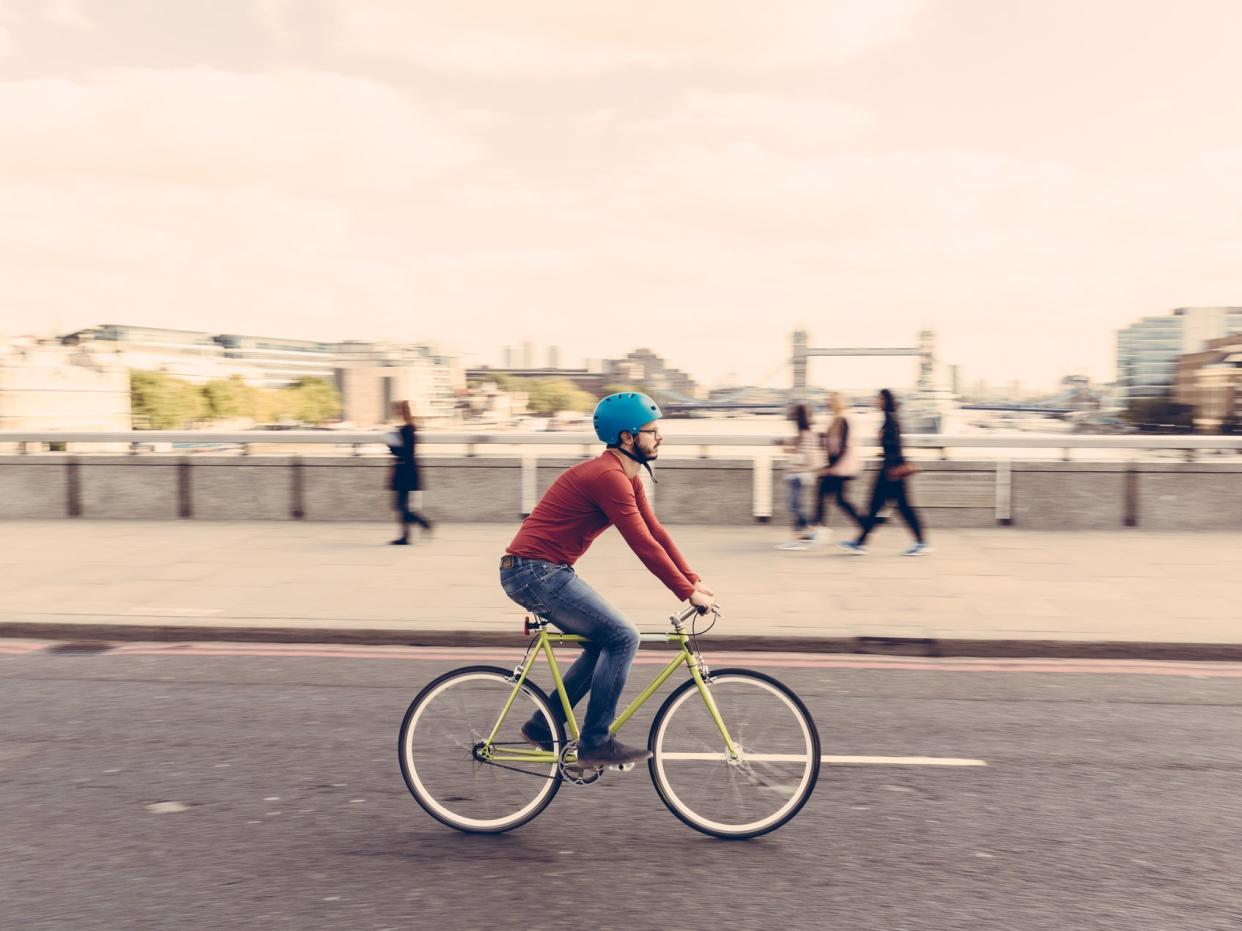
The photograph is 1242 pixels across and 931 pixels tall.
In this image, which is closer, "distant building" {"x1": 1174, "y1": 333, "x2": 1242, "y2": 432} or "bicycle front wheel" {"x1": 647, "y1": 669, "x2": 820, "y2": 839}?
"bicycle front wheel" {"x1": 647, "y1": 669, "x2": 820, "y2": 839}

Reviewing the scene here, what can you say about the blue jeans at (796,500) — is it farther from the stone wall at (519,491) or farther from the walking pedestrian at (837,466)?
the stone wall at (519,491)

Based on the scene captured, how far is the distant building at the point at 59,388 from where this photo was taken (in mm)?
106812

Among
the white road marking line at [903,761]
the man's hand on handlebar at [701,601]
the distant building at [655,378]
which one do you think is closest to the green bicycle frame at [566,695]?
the man's hand on handlebar at [701,601]

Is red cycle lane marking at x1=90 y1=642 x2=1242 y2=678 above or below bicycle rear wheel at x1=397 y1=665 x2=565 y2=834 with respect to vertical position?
below

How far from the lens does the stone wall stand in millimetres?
12422

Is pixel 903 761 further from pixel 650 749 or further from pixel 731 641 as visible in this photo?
pixel 731 641

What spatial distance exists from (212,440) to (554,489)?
1096cm

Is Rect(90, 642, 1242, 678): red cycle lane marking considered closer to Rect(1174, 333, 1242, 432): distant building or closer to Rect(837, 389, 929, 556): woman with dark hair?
Rect(837, 389, 929, 556): woman with dark hair

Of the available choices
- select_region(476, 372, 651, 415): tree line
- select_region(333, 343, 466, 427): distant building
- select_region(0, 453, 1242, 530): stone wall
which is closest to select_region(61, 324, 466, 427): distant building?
select_region(333, 343, 466, 427): distant building

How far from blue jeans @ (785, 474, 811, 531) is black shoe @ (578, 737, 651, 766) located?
765 centimetres

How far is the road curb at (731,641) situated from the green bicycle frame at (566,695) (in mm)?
2878

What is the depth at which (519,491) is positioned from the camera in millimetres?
13086

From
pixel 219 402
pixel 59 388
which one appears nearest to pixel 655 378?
pixel 59 388

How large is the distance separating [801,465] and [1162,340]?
238 ft
